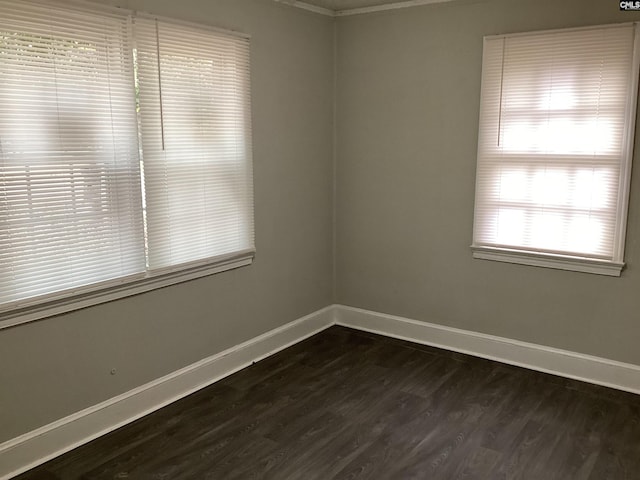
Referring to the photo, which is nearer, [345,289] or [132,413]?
[132,413]

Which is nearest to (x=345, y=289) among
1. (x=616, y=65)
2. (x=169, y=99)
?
(x=169, y=99)

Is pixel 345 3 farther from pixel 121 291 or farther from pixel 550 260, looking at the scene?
pixel 121 291

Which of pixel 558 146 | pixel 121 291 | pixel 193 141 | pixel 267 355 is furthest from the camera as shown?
pixel 267 355

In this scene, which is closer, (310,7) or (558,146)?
(558,146)

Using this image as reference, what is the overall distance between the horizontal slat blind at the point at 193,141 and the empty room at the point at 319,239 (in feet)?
0.05

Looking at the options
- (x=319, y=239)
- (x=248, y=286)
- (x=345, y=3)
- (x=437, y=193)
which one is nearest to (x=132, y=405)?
(x=248, y=286)

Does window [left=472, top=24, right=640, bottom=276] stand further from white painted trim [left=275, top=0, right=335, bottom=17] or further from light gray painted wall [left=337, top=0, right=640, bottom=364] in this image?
white painted trim [left=275, top=0, right=335, bottom=17]

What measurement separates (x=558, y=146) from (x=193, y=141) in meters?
2.31

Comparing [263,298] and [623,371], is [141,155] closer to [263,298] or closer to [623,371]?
[263,298]

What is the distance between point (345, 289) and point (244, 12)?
7.68ft

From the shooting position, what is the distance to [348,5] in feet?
13.8

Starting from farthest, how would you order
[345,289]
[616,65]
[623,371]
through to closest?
[345,289]
[623,371]
[616,65]

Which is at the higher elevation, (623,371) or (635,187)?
(635,187)

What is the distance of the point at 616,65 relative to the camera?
3.32 metres
